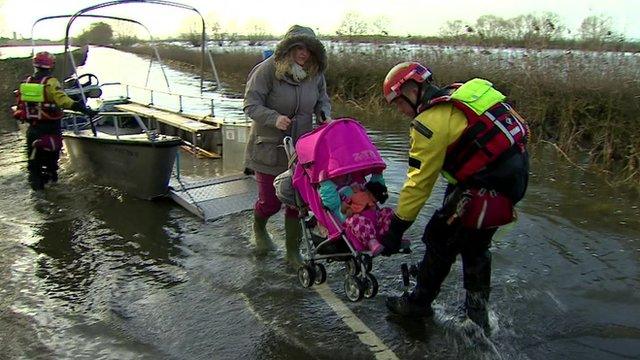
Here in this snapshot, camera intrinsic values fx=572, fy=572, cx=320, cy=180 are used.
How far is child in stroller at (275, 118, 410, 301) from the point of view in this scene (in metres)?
4.18

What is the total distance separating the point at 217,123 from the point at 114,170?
2.31 metres

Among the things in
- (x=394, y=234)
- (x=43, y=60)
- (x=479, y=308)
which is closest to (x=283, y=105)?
(x=394, y=234)

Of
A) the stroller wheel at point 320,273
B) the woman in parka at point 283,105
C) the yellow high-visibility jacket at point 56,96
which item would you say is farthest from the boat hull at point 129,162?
the stroller wheel at point 320,273

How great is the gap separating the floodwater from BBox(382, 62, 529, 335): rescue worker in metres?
0.82

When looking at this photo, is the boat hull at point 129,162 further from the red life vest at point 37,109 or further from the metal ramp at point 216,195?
the red life vest at point 37,109

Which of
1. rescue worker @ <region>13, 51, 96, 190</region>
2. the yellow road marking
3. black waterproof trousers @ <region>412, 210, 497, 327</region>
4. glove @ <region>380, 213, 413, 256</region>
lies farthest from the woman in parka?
rescue worker @ <region>13, 51, 96, 190</region>

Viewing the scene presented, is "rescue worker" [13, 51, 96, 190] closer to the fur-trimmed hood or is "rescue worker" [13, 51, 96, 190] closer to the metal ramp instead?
the metal ramp

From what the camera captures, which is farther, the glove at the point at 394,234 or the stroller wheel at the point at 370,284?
the stroller wheel at the point at 370,284

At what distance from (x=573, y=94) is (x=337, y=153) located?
859cm

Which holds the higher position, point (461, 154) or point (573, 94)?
point (461, 154)

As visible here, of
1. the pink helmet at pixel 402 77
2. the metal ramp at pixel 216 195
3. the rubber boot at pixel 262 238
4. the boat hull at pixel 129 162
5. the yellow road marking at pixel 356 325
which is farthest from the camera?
the boat hull at pixel 129 162

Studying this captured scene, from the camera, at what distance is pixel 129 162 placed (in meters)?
7.70

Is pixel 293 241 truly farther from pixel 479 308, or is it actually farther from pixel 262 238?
pixel 479 308

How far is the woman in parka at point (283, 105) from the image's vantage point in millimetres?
4910
